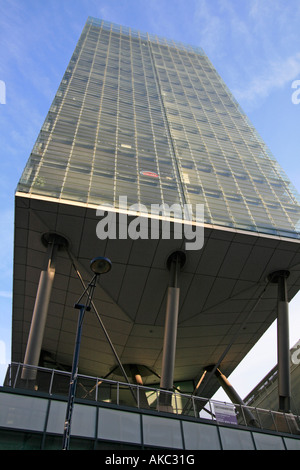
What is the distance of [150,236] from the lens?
20719 mm

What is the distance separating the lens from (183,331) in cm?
2761

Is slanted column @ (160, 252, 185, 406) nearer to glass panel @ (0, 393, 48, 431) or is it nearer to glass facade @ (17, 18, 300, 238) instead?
glass facade @ (17, 18, 300, 238)

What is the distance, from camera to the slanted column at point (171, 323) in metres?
18.8

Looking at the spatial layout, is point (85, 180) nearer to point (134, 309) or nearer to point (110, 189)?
point (110, 189)

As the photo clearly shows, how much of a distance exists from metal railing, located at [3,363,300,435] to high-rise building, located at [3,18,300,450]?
0.55 m

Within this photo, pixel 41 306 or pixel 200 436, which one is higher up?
pixel 41 306

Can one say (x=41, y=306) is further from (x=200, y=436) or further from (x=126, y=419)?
(x=200, y=436)

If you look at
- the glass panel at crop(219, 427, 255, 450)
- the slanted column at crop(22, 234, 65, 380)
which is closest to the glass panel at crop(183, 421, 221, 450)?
the glass panel at crop(219, 427, 255, 450)

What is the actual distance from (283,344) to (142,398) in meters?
9.04

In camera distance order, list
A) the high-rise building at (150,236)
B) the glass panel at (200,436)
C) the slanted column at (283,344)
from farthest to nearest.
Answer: the high-rise building at (150,236) → the slanted column at (283,344) → the glass panel at (200,436)

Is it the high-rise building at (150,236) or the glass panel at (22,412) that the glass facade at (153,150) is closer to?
the high-rise building at (150,236)

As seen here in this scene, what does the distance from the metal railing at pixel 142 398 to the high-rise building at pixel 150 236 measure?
547mm

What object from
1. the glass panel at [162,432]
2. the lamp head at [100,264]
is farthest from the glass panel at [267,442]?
the lamp head at [100,264]

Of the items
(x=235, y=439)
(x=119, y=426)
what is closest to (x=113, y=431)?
(x=119, y=426)
